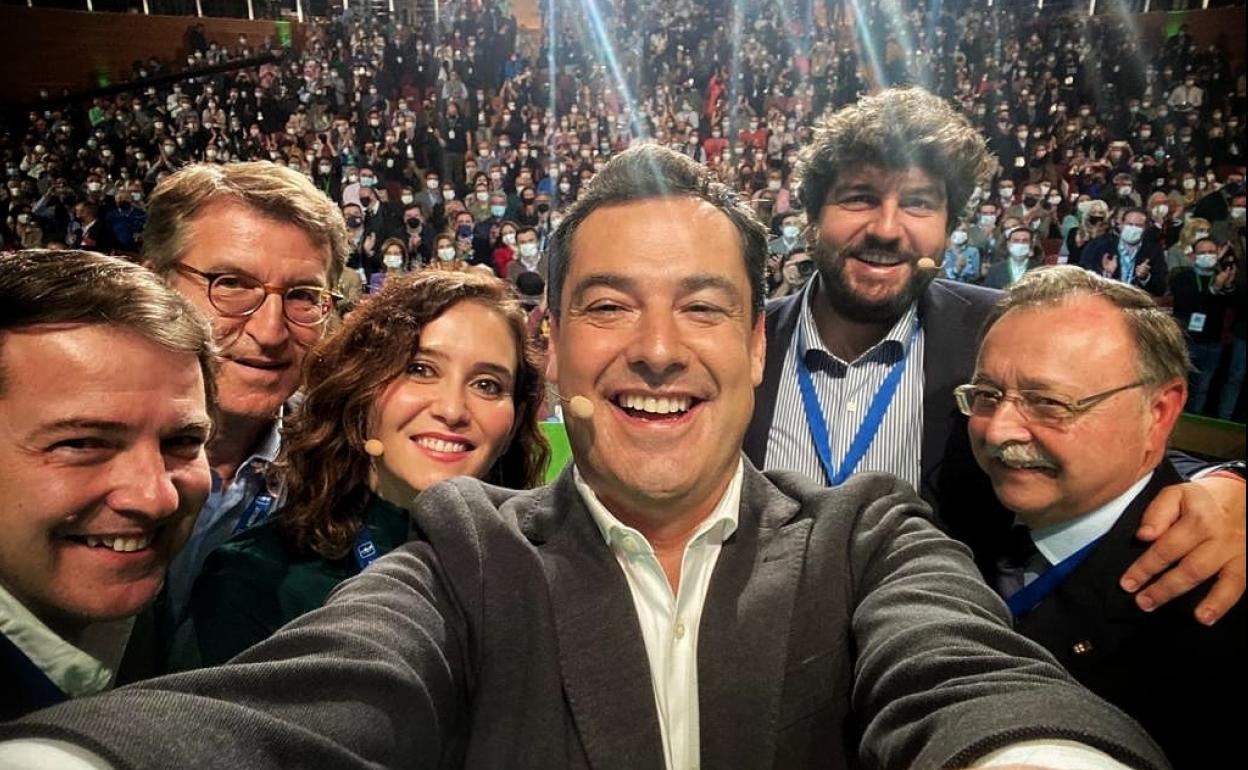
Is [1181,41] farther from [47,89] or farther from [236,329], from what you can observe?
[47,89]

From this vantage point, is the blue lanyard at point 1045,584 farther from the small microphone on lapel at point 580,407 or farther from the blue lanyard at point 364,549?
the blue lanyard at point 364,549

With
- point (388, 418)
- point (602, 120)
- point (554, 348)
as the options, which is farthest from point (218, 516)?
point (602, 120)

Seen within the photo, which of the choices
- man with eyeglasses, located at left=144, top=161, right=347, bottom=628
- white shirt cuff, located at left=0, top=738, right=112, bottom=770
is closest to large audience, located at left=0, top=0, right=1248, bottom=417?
man with eyeglasses, located at left=144, top=161, right=347, bottom=628

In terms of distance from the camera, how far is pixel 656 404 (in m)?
1.11

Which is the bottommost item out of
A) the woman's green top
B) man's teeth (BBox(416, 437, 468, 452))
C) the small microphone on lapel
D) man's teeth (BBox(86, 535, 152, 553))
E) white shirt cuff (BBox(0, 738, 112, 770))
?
the woman's green top

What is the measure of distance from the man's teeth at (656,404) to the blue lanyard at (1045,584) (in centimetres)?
70

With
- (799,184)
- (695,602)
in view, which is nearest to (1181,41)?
(799,184)

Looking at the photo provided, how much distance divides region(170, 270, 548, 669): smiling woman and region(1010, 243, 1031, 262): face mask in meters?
3.70

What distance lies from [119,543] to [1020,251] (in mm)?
4701

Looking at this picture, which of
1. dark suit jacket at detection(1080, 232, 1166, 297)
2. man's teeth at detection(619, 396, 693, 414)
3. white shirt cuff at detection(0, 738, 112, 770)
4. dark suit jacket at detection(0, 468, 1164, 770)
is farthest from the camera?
dark suit jacket at detection(1080, 232, 1166, 297)

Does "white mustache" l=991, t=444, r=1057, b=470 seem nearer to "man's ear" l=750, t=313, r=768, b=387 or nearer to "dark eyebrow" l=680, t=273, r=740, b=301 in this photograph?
"man's ear" l=750, t=313, r=768, b=387

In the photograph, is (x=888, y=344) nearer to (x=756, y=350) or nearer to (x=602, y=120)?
(x=756, y=350)

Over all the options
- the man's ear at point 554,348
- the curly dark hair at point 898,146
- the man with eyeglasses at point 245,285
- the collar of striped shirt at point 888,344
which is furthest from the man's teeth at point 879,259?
the man with eyeglasses at point 245,285

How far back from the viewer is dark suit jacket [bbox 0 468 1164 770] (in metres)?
0.68
